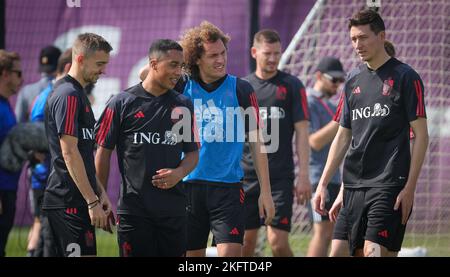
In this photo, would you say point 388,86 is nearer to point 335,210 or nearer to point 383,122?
point 383,122

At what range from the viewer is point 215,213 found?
24.3 ft

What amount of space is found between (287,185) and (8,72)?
9.45 feet

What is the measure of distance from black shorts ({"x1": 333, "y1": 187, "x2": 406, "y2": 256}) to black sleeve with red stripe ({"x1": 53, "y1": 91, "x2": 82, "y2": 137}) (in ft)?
6.90

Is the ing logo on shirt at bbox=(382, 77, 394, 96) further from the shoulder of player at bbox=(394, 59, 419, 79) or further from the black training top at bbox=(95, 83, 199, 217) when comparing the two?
the black training top at bbox=(95, 83, 199, 217)

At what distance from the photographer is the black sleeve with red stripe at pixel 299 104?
918 cm

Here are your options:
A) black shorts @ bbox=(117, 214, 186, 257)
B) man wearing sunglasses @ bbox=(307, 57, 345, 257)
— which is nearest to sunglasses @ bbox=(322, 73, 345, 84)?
man wearing sunglasses @ bbox=(307, 57, 345, 257)

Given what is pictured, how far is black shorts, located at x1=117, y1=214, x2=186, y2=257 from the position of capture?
6738mm

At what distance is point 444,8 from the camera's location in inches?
441

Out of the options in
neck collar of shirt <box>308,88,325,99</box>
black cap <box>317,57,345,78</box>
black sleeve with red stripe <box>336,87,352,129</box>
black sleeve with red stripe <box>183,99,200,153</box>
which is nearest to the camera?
black sleeve with red stripe <box>183,99,200,153</box>

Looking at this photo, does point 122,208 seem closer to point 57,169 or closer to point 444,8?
point 57,169

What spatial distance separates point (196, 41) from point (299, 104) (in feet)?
6.30

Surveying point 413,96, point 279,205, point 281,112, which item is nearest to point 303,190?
point 279,205
